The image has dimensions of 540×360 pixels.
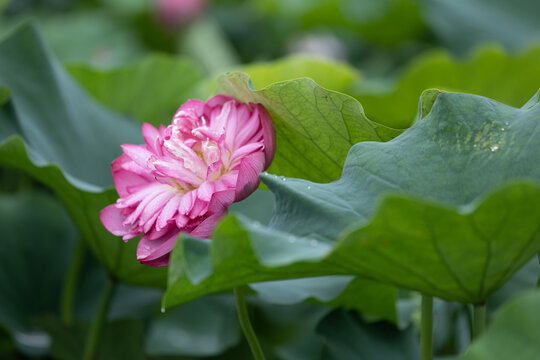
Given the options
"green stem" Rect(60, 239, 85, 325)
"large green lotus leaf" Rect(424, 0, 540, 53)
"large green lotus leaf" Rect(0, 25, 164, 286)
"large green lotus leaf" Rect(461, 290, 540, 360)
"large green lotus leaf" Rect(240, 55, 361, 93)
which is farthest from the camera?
"large green lotus leaf" Rect(424, 0, 540, 53)

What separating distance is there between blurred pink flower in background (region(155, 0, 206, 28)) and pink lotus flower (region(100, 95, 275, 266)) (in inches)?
65.7

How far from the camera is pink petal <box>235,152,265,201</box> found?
58 centimetres

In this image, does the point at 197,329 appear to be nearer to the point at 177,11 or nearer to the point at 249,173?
the point at 249,173

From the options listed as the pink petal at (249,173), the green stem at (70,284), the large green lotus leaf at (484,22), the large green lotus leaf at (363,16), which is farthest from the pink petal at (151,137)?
the large green lotus leaf at (363,16)

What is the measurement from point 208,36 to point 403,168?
6.19 feet

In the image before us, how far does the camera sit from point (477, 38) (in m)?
1.92

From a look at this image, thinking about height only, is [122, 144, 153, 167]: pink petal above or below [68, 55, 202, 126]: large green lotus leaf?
→ above

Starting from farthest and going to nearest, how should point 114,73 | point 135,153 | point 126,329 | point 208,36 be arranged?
point 208,36 < point 114,73 < point 126,329 < point 135,153

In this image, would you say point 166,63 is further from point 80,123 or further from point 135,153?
point 135,153

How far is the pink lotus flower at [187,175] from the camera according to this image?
58 cm

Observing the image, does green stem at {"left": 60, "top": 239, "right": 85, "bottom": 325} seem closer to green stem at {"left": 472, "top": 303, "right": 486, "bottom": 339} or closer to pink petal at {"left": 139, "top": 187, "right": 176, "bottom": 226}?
pink petal at {"left": 139, "top": 187, "right": 176, "bottom": 226}

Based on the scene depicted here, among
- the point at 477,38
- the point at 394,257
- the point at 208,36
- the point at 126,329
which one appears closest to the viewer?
the point at 394,257

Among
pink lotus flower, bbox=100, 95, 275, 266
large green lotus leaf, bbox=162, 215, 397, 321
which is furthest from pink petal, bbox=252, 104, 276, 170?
large green lotus leaf, bbox=162, 215, 397, 321

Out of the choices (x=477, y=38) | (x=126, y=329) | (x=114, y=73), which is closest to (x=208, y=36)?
(x=477, y=38)
